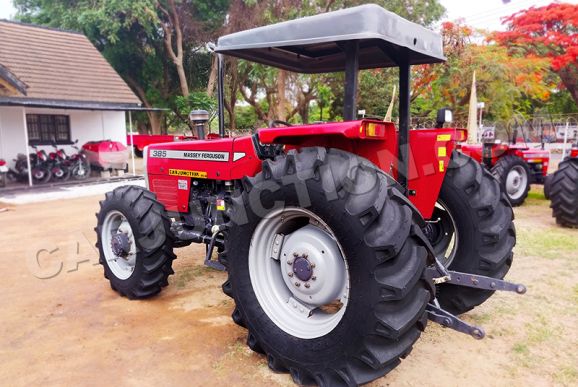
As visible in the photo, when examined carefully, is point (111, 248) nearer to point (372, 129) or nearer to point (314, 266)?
point (314, 266)

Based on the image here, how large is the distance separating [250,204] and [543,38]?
2046 cm

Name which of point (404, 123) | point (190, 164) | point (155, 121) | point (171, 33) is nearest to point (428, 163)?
point (404, 123)

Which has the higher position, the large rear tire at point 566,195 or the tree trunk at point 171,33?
the tree trunk at point 171,33

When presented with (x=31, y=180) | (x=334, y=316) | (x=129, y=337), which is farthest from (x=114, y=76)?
(x=334, y=316)

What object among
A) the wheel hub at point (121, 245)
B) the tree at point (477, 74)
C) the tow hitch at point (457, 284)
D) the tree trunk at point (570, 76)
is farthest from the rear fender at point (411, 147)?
the tree trunk at point (570, 76)

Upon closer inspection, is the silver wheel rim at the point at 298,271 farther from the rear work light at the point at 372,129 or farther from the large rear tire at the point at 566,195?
the large rear tire at the point at 566,195

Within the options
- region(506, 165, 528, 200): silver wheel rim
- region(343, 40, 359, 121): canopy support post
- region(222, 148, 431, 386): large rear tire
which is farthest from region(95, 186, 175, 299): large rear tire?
region(506, 165, 528, 200): silver wheel rim

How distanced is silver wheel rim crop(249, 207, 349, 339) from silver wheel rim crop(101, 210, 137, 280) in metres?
1.67

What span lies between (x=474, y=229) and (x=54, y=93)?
1353 centimetres

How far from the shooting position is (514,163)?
8562mm

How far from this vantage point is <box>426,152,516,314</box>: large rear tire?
3195 millimetres

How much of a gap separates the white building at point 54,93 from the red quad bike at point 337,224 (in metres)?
10.4

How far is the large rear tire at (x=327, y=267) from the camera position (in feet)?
7.32

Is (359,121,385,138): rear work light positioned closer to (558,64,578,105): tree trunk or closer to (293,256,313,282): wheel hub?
(293,256,313,282): wheel hub
